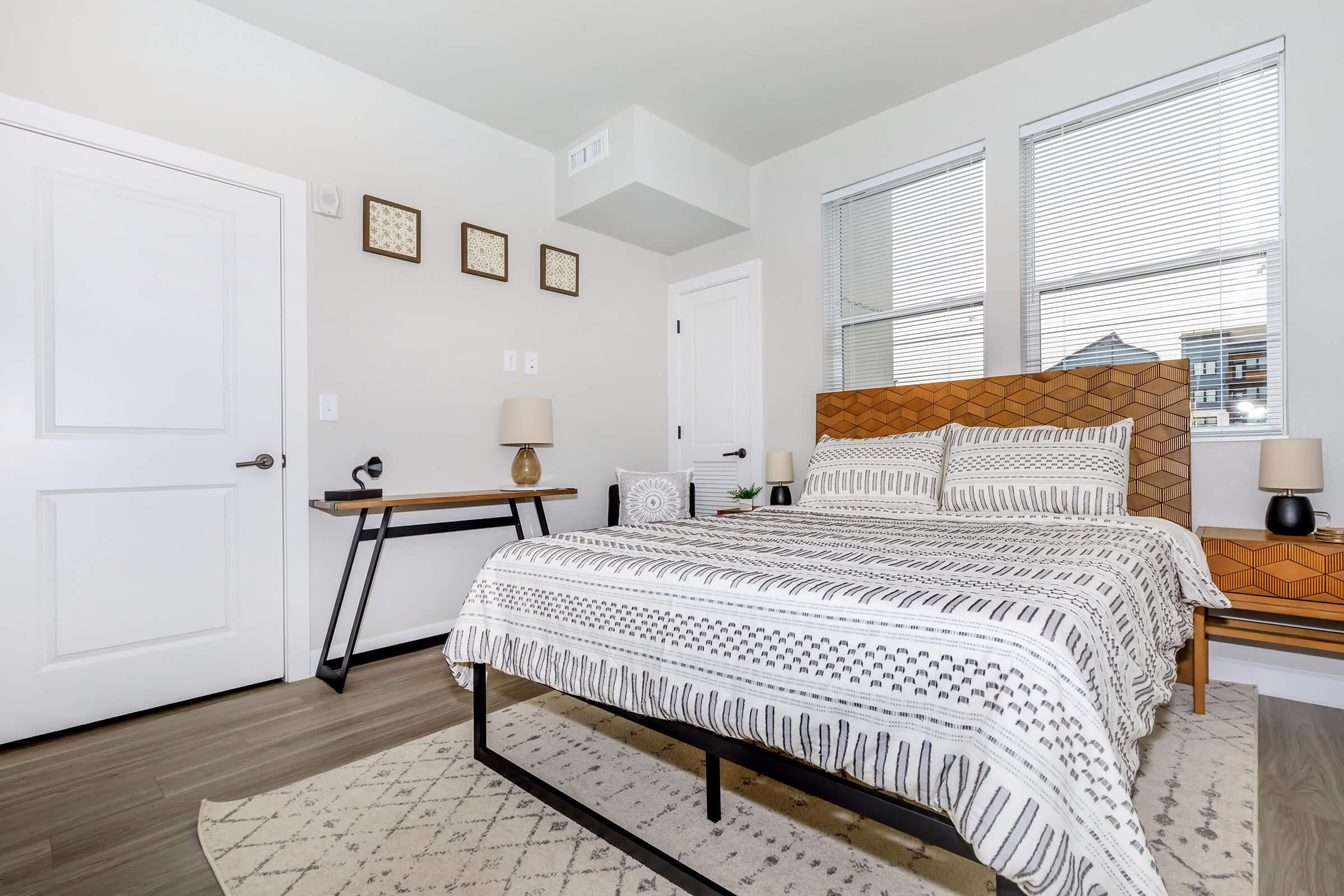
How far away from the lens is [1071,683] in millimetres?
917

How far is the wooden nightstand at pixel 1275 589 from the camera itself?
80.7 inches

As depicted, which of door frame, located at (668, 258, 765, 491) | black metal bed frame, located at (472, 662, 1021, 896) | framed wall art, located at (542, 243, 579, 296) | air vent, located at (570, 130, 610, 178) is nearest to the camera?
black metal bed frame, located at (472, 662, 1021, 896)

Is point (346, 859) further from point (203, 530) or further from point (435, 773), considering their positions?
point (203, 530)

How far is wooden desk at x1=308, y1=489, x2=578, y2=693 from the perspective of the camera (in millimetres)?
2637

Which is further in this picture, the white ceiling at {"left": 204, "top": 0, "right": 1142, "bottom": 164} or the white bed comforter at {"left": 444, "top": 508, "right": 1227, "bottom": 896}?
the white ceiling at {"left": 204, "top": 0, "right": 1142, "bottom": 164}

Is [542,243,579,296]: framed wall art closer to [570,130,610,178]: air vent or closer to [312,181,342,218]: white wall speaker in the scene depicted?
[570,130,610,178]: air vent

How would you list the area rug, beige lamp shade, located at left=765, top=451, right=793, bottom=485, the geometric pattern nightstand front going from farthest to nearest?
beige lamp shade, located at left=765, top=451, right=793, bottom=485 → the geometric pattern nightstand front → the area rug

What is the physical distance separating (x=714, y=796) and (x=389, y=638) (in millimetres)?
2085

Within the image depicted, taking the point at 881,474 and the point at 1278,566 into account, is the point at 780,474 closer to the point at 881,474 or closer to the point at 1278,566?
A: the point at 881,474

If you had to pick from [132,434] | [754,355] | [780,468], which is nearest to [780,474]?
[780,468]

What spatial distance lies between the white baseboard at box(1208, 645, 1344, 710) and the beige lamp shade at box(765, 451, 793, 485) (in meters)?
2.00

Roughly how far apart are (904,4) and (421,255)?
248 cm

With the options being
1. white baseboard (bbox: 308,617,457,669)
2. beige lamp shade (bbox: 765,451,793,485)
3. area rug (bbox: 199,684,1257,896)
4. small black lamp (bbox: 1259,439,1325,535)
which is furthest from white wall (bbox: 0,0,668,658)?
small black lamp (bbox: 1259,439,1325,535)

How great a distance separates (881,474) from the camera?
2873 millimetres
